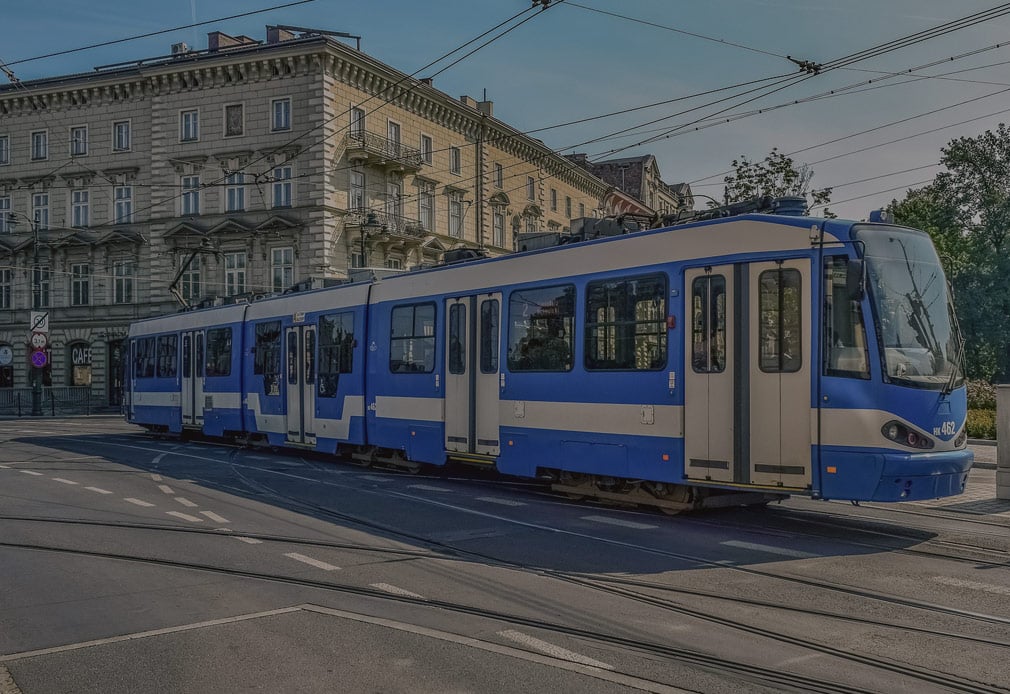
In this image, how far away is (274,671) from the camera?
5.85 m

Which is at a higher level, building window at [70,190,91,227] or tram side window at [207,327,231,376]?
building window at [70,190,91,227]

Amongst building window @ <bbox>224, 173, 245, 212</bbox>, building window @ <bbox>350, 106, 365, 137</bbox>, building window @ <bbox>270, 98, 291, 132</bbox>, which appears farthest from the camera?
building window @ <bbox>224, 173, 245, 212</bbox>

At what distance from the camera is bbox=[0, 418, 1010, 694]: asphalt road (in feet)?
19.1

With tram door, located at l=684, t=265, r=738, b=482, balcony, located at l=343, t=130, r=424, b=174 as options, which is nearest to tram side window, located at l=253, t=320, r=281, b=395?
tram door, located at l=684, t=265, r=738, b=482

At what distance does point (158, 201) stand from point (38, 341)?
942 cm

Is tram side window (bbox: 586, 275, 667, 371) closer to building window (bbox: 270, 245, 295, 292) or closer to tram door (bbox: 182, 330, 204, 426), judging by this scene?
tram door (bbox: 182, 330, 204, 426)

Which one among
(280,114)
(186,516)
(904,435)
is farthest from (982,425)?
(280,114)

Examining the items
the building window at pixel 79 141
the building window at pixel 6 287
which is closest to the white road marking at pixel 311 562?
the building window at pixel 79 141

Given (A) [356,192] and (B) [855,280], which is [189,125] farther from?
(B) [855,280]

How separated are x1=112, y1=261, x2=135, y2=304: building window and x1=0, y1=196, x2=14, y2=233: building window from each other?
698 cm

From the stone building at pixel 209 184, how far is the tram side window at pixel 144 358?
42.3ft

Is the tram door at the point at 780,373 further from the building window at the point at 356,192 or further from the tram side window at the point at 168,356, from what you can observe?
the building window at the point at 356,192

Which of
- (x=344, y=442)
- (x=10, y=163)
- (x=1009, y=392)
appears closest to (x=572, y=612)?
(x=1009, y=392)

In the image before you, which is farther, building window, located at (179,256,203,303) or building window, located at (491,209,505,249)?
building window, located at (491,209,505,249)
